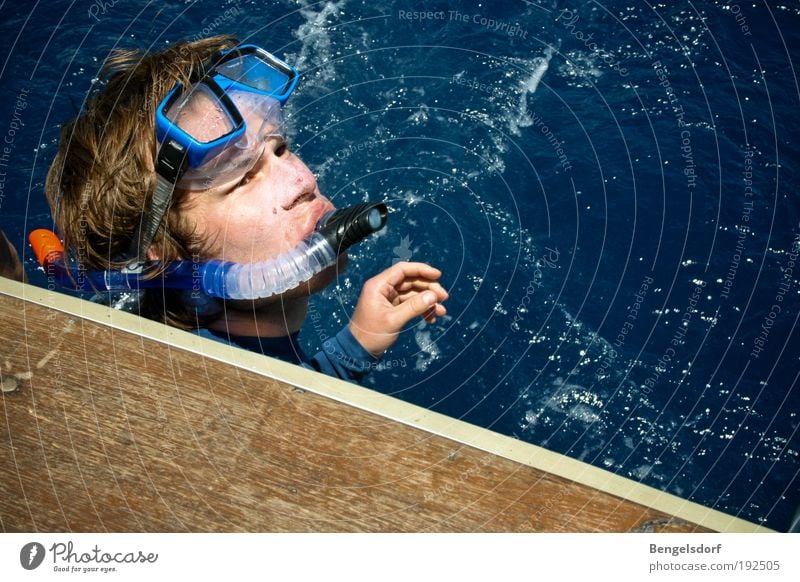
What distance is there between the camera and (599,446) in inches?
77.3

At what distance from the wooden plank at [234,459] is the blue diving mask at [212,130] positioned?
0.38 m

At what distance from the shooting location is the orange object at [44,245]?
162 centimetres

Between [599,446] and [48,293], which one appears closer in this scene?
[48,293]

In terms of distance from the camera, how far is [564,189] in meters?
2.30

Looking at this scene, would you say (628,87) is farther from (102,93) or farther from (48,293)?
(48,293)

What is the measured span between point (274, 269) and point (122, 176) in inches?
14.4

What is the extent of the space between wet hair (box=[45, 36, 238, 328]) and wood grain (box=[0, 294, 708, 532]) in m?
0.42

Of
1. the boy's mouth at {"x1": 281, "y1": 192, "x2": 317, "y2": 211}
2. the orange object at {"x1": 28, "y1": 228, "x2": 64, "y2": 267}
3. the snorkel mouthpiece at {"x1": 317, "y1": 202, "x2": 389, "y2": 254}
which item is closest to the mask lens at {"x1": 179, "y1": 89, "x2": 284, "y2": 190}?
the boy's mouth at {"x1": 281, "y1": 192, "x2": 317, "y2": 211}

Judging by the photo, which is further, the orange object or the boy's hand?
the orange object

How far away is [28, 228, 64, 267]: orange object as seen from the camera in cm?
162
